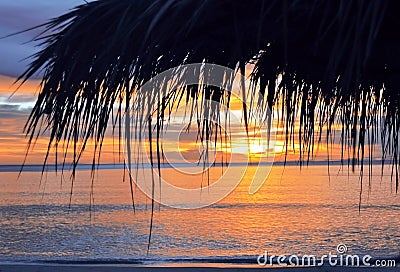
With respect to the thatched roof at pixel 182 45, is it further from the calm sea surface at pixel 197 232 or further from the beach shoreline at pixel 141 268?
the beach shoreline at pixel 141 268

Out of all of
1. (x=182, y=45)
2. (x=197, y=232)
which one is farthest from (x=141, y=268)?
(x=182, y=45)

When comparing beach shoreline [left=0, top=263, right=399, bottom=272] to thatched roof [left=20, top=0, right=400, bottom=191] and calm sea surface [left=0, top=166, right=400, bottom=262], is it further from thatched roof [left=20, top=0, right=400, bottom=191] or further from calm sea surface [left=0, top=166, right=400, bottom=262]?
thatched roof [left=20, top=0, right=400, bottom=191]

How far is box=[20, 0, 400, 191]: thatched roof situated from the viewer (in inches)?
55.5

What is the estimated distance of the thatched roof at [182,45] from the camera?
1.41 meters

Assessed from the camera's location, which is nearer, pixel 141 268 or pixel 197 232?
pixel 141 268

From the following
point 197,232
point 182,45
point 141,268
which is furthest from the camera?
point 197,232

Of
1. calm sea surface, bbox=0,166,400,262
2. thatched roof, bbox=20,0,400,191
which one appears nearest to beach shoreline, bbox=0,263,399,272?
calm sea surface, bbox=0,166,400,262

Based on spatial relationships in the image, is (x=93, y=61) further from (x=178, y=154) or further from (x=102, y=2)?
(x=178, y=154)

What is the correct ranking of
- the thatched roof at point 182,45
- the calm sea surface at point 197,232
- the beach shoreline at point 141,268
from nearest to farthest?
the thatched roof at point 182,45
the beach shoreline at point 141,268
the calm sea surface at point 197,232

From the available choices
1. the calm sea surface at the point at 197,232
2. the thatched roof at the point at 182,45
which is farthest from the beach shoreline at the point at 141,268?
the thatched roof at the point at 182,45

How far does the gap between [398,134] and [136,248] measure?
1107 centimetres

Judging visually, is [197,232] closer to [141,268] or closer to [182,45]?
[141,268]

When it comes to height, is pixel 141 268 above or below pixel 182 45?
below

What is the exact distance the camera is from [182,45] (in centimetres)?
163
